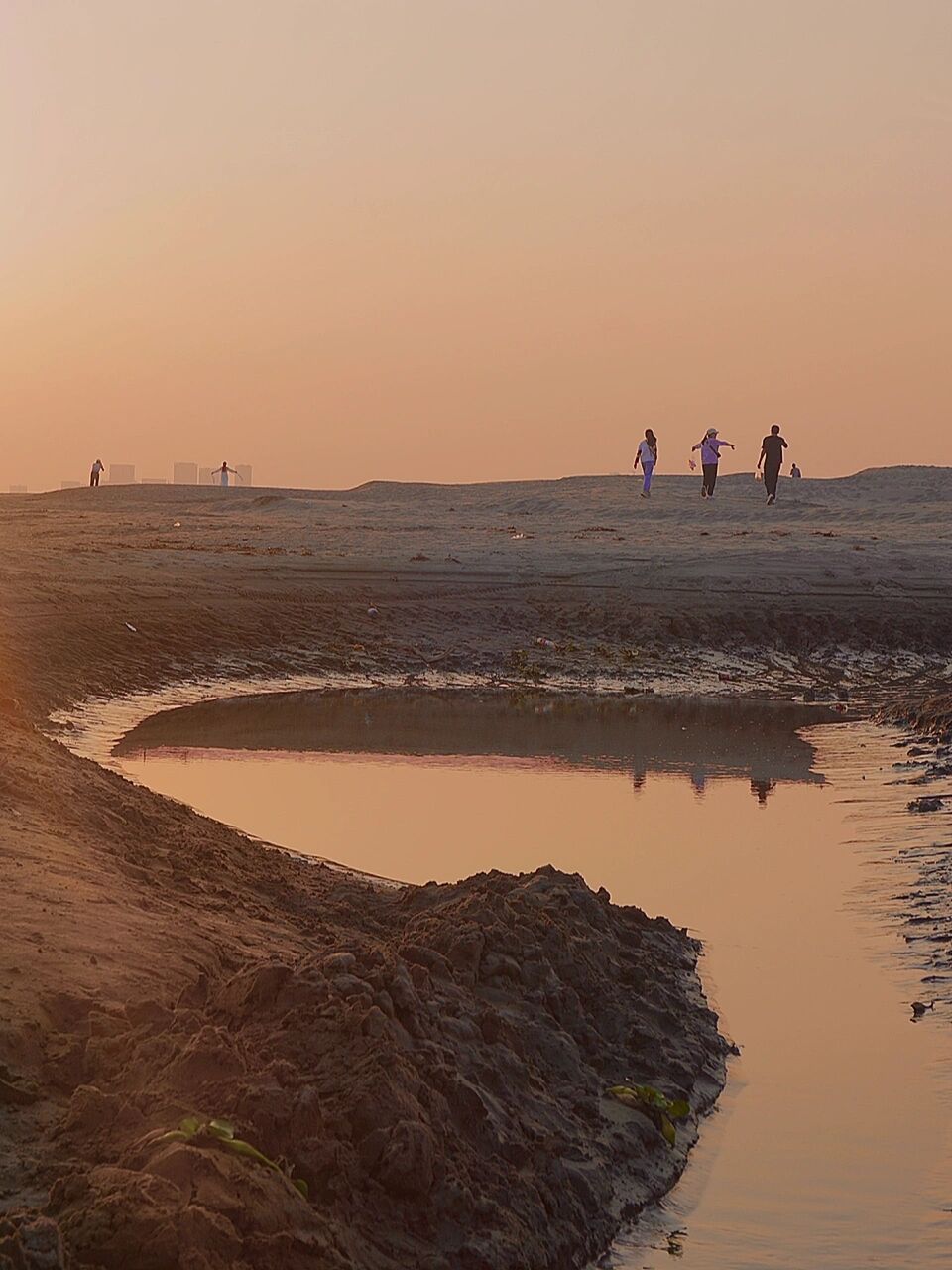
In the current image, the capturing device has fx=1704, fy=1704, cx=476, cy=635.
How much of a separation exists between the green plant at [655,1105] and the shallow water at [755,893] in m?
0.12

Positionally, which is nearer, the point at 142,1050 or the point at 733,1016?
the point at 142,1050

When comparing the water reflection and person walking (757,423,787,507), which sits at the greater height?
person walking (757,423,787,507)

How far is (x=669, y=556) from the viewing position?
23.9 meters

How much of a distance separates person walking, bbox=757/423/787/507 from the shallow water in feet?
53.0

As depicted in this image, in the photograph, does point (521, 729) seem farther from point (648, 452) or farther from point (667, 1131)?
point (648, 452)

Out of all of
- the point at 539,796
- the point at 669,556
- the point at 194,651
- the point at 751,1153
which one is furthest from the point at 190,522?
the point at 751,1153

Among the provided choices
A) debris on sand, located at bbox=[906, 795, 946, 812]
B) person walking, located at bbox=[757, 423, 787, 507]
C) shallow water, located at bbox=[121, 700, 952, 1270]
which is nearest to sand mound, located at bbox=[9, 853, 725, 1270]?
shallow water, located at bbox=[121, 700, 952, 1270]

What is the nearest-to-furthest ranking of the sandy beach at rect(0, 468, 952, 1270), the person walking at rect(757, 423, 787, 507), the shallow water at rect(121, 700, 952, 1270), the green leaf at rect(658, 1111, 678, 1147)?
the sandy beach at rect(0, 468, 952, 1270)
the shallow water at rect(121, 700, 952, 1270)
the green leaf at rect(658, 1111, 678, 1147)
the person walking at rect(757, 423, 787, 507)

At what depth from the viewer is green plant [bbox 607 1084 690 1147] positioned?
18.1 ft

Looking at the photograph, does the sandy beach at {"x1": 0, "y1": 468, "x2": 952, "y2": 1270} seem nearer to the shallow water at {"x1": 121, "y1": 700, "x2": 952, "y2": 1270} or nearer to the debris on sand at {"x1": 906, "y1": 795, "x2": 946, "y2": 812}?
the shallow water at {"x1": 121, "y1": 700, "x2": 952, "y2": 1270}

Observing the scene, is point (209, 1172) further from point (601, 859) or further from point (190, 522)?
point (190, 522)

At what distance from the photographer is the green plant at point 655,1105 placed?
18.1 ft

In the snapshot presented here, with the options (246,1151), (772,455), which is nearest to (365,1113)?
(246,1151)

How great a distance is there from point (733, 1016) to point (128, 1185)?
3.52 metres
